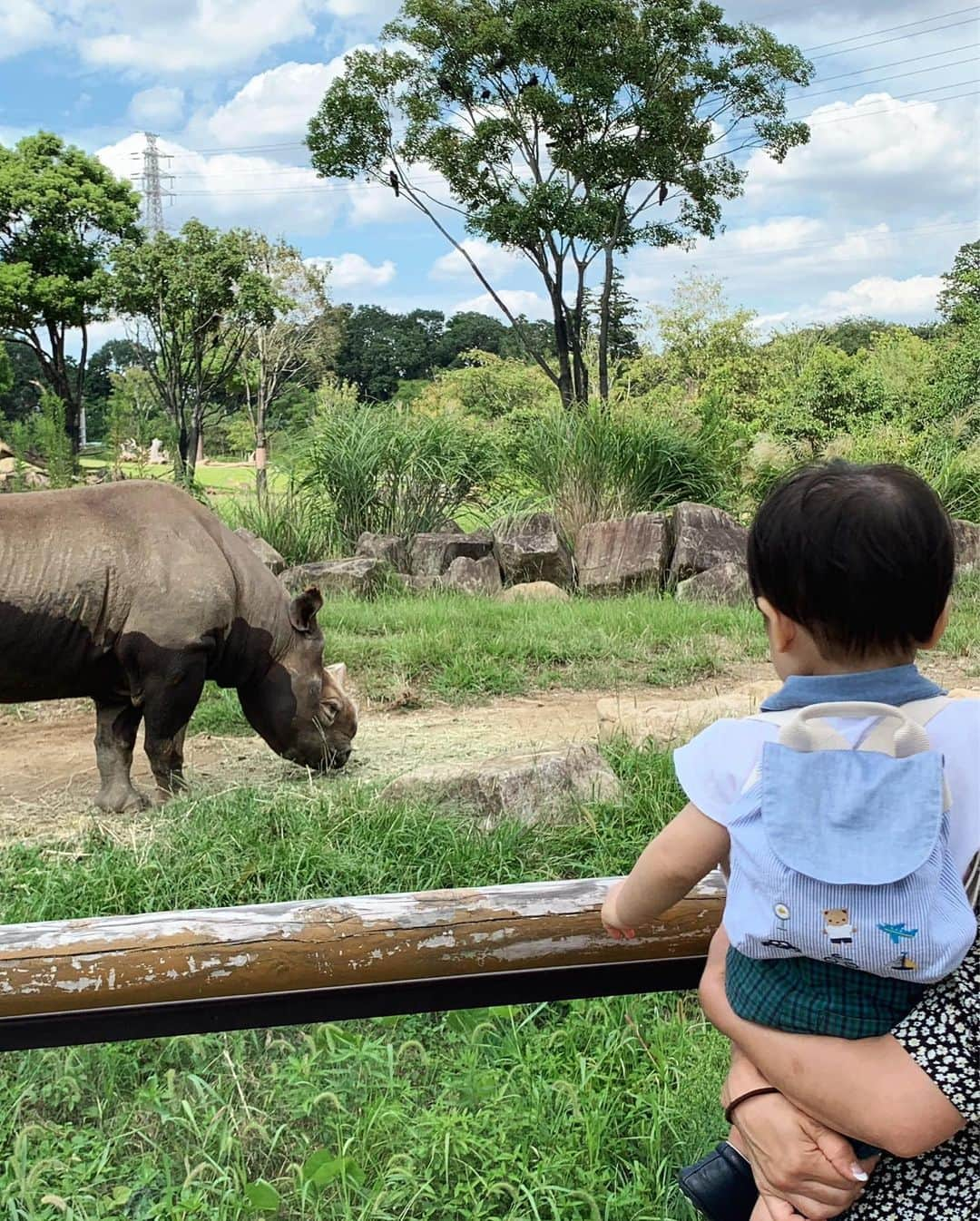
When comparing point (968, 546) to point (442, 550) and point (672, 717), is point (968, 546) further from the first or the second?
point (672, 717)

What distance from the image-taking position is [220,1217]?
2164 millimetres

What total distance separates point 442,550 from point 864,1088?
10.0m

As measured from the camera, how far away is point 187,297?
69.0ft

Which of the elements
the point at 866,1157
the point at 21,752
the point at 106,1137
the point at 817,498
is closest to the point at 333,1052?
the point at 106,1137

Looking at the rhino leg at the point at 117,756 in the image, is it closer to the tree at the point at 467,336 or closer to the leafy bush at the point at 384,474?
the leafy bush at the point at 384,474

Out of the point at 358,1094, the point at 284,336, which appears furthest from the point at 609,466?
the point at 284,336

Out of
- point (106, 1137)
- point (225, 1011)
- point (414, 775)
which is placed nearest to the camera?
point (225, 1011)

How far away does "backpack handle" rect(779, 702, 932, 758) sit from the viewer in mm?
1332

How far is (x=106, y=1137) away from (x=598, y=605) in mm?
7599

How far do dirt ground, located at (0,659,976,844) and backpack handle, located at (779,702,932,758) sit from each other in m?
3.70

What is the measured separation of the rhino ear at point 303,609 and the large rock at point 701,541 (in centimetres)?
608

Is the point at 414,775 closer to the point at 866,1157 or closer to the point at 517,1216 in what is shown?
the point at 517,1216

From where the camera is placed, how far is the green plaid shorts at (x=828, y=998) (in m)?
1.34

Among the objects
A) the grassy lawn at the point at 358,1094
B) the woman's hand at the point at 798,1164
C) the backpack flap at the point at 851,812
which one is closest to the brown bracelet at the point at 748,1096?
the woman's hand at the point at 798,1164
